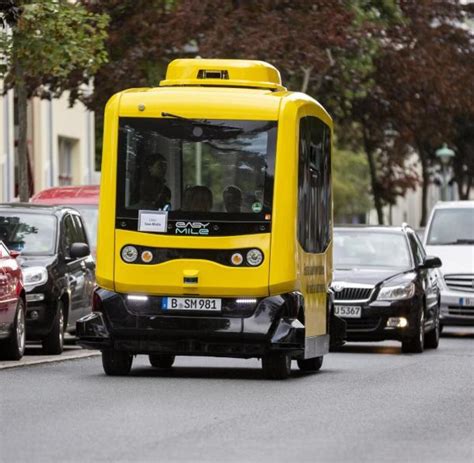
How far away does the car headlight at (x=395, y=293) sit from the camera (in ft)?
83.6

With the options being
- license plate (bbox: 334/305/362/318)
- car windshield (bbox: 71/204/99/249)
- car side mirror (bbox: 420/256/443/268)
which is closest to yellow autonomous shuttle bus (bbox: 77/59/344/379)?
license plate (bbox: 334/305/362/318)

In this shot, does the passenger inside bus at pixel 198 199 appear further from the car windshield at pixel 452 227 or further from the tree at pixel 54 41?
the car windshield at pixel 452 227

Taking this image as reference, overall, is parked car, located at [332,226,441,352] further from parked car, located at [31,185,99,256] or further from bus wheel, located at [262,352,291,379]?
bus wheel, located at [262,352,291,379]

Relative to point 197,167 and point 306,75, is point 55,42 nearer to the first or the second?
point 197,167

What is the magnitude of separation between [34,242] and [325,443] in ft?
38.2

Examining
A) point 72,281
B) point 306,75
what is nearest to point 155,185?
point 72,281

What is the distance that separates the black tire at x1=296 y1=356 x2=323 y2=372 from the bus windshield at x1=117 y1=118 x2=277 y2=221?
2.58 metres

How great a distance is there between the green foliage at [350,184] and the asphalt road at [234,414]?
6577cm

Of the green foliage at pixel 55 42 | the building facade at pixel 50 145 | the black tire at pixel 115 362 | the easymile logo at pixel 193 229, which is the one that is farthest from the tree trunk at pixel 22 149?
the easymile logo at pixel 193 229

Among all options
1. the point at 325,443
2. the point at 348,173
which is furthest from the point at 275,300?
the point at 348,173

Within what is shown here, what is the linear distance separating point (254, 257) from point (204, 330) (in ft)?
2.65

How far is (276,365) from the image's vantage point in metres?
19.5

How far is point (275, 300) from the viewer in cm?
1889

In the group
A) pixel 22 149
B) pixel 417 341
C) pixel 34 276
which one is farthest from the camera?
pixel 22 149
